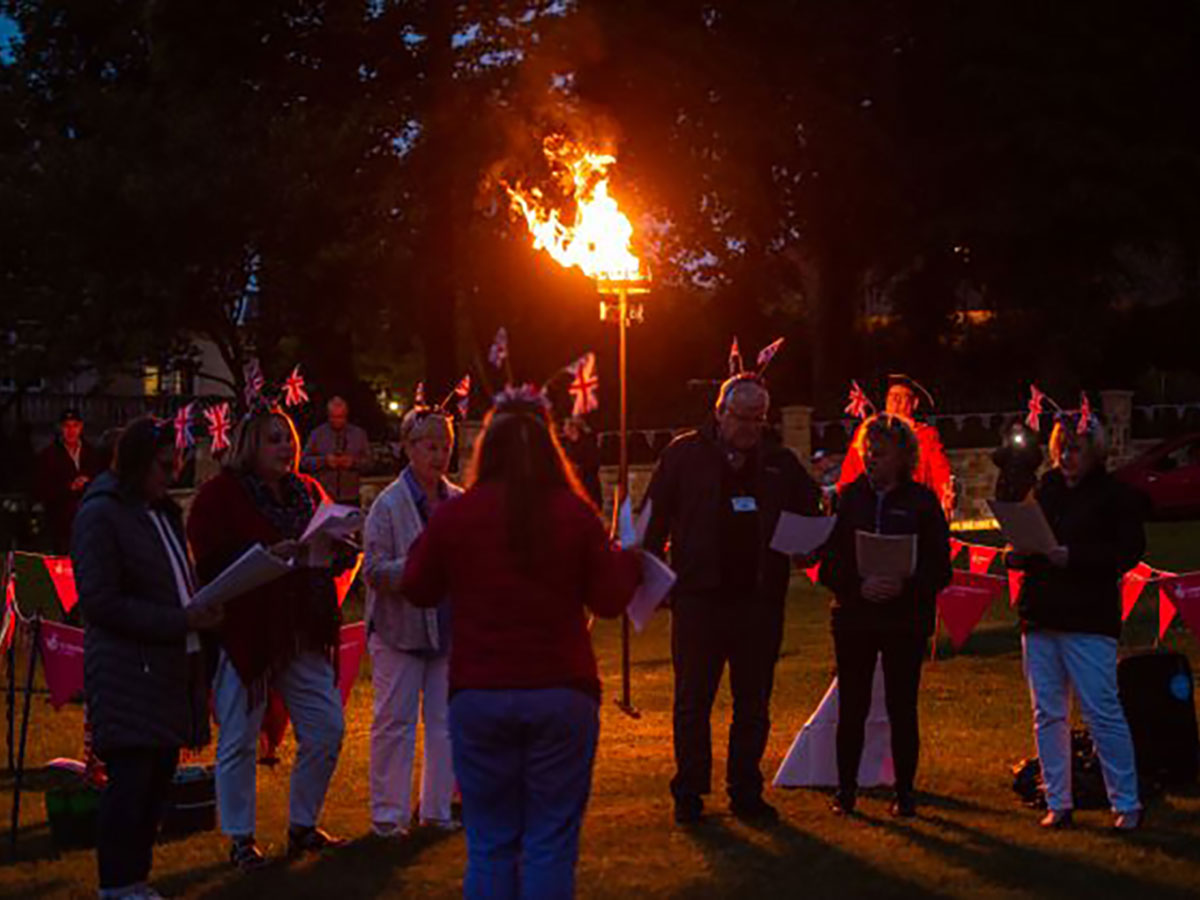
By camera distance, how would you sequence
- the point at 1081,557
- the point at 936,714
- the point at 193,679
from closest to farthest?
1. the point at 193,679
2. the point at 1081,557
3. the point at 936,714

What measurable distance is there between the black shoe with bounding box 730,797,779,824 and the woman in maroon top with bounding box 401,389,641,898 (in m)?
3.18

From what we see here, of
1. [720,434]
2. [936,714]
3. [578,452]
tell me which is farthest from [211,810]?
[578,452]

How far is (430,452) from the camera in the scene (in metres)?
8.27

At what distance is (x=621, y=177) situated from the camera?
38844mm

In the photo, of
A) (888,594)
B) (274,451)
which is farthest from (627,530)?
(888,594)

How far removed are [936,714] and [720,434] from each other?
149 inches

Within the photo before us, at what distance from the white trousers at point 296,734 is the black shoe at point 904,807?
258cm

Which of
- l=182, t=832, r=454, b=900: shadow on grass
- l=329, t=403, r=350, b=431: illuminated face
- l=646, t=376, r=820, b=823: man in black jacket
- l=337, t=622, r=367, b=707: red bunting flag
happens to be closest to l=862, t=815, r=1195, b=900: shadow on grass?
l=646, t=376, r=820, b=823: man in black jacket

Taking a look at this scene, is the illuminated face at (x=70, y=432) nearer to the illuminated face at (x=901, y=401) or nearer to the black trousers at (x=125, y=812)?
the illuminated face at (x=901, y=401)

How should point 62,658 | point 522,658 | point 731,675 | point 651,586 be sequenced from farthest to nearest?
point 62,658 < point 731,675 < point 651,586 < point 522,658

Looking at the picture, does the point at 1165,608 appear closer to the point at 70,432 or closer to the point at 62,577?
the point at 62,577

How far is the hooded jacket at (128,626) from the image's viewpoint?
21.8ft

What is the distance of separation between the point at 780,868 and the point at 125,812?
2.62 meters

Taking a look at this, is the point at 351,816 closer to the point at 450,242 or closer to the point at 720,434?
the point at 720,434
